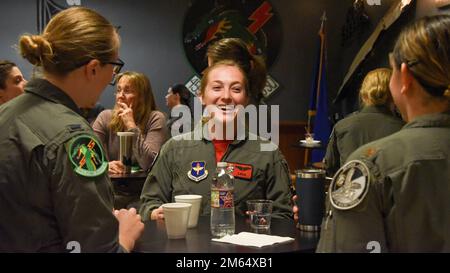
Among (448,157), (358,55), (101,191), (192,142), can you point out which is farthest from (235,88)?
(358,55)

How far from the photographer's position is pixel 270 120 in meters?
7.04

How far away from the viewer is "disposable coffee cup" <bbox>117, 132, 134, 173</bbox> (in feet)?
11.2

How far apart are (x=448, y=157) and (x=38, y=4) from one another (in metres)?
6.64

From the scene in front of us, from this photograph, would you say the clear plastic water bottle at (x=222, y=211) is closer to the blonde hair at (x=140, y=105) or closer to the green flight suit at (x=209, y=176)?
the green flight suit at (x=209, y=176)

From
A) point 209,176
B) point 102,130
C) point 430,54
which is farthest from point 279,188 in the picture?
point 102,130

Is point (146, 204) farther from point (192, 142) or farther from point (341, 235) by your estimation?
point (341, 235)

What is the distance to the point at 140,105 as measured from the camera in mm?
3756

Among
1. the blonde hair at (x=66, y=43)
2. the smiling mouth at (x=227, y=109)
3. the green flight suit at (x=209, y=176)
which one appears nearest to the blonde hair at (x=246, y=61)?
the smiling mouth at (x=227, y=109)

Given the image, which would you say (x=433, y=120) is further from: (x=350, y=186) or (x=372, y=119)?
(x=372, y=119)

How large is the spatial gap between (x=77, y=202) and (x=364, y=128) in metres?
2.68

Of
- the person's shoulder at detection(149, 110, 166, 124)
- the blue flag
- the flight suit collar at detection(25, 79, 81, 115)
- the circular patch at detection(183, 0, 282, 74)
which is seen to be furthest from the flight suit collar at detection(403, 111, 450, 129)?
the circular patch at detection(183, 0, 282, 74)

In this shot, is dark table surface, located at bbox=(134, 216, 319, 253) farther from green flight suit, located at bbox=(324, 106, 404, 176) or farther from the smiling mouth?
green flight suit, located at bbox=(324, 106, 404, 176)

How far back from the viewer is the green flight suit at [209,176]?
2.19m

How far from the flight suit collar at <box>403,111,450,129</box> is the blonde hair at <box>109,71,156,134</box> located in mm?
2667
